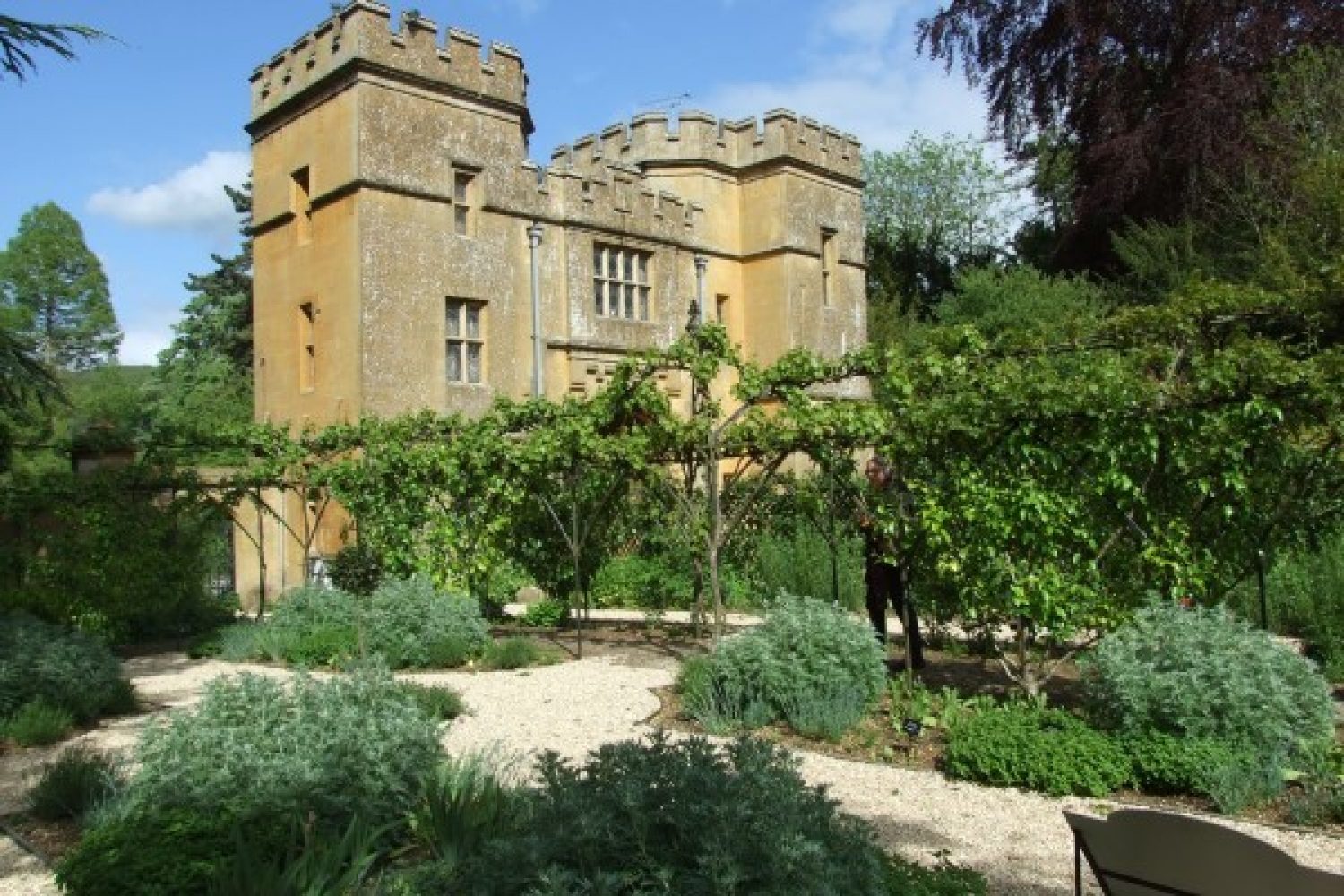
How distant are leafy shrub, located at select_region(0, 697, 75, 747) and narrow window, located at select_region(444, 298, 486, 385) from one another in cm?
1157

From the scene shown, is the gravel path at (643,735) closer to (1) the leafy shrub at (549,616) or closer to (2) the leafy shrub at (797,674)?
(2) the leafy shrub at (797,674)

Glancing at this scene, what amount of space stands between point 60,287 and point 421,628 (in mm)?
44005

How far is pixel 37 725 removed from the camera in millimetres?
6992

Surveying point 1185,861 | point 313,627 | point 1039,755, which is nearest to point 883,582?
point 1039,755

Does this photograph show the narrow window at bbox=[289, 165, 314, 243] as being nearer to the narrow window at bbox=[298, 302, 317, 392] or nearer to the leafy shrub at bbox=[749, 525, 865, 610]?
the narrow window at bbox=[298, 302, 317, 392]

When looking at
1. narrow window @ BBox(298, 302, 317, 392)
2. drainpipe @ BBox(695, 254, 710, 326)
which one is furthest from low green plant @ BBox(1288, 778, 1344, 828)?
drainpipe @ BBox(695, 254, 710, 326)

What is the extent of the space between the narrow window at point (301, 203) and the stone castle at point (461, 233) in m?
0.03

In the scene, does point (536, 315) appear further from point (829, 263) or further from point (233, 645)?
point (233, 645)

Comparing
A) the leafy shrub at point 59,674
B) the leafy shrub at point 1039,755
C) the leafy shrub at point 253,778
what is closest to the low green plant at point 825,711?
the leafy shrub at point 1039,755

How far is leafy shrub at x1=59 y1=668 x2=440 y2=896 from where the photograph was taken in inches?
148

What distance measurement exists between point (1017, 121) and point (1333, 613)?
17329 millimetres

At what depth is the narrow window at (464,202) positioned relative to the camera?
740 inches

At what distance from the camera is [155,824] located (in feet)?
12.9

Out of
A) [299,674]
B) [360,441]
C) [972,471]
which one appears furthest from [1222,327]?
[360,441]
